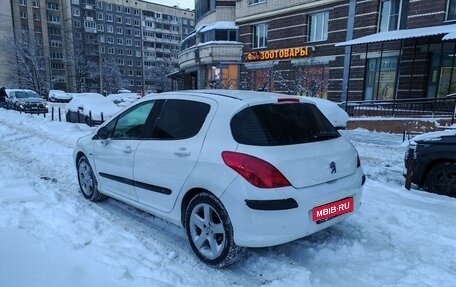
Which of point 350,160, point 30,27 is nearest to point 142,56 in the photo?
point 30,27

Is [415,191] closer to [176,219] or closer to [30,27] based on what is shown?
[176,219]

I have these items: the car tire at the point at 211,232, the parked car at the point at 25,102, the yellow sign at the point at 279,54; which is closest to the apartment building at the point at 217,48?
the yellow sign at the point at 279,54

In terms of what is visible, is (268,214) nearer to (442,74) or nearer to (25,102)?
(442,74)

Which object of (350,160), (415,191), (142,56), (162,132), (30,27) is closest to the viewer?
(350,160)

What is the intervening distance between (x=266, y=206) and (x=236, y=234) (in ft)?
1.31

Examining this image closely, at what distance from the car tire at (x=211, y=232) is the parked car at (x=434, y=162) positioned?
4.02 metres

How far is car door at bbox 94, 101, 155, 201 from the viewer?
4129mm

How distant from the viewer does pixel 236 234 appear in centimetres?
300

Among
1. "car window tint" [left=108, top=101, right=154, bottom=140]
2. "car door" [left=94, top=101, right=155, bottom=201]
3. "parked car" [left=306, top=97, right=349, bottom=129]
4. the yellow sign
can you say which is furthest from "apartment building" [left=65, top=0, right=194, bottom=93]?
"car window tint" [left=108, top=101, right=154, bottom=140]

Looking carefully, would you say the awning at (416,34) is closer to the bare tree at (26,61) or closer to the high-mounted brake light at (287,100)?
the high-mounted brake light at (287,100)

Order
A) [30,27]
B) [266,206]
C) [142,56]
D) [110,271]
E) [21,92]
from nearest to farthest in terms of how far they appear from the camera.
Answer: [266,206] → [110,271] → [21,92] → [30,27] → [142,56]

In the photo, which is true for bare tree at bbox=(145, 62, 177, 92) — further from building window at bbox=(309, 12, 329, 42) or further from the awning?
the awning

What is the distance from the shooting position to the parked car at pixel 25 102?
21.0 m

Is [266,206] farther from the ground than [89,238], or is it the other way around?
[266,206]
